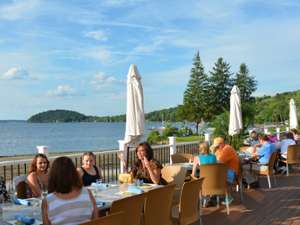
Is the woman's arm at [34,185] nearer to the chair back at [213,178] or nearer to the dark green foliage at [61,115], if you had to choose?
the chair back at [213,178]

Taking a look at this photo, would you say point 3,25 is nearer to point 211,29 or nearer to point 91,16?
point 91,16

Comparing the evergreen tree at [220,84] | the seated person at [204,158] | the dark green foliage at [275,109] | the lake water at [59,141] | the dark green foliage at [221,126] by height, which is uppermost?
the evergreen tree at [220,84]

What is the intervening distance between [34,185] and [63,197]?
5.54ft

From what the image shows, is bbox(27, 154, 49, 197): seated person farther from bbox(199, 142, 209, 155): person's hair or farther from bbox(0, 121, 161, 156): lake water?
bbox(0, 121, 161, 156): lake water

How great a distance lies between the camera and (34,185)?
4.89 metres

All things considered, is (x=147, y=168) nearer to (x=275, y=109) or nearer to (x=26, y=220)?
(x=26, y=220)

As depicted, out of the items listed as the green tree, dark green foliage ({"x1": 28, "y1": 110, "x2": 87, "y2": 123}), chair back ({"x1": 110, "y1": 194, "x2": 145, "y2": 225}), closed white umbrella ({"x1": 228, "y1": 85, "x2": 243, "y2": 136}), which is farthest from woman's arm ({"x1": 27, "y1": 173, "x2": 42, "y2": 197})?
dark green foliage ({"x1": 28, "y1": 110, "x2": 87, "y2": 123})

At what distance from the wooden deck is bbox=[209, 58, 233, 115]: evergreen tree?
1766 inches

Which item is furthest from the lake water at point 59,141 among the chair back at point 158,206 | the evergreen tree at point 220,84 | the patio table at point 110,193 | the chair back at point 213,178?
the evergreen tree at point 220,84

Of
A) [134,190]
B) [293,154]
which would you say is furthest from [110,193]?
[293,154]

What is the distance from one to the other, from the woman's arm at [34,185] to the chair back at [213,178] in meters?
2.38

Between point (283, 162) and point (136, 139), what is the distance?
4.68 metres

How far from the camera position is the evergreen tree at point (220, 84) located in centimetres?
5312

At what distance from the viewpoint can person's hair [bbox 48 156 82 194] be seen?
10.9 feet
